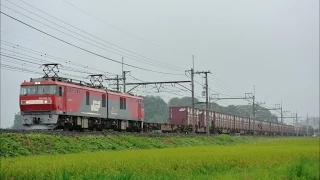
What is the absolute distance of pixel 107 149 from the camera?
25.9 meters

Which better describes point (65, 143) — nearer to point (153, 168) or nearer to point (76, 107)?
point (76, 107)

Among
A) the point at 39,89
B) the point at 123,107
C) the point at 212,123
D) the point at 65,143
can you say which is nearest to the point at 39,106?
the point at 39,89

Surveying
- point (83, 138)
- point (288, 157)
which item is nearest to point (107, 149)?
point (83, 138)

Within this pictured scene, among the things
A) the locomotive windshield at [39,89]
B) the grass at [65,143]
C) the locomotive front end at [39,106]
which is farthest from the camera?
the locomotive windshield at [39,89]

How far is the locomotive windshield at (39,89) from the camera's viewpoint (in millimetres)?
29069

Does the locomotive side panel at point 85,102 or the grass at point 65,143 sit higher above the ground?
the locomotive side panel at point 85,102

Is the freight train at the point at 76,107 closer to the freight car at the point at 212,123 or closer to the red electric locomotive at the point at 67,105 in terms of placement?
the red electric locomotive at the point at 67,105

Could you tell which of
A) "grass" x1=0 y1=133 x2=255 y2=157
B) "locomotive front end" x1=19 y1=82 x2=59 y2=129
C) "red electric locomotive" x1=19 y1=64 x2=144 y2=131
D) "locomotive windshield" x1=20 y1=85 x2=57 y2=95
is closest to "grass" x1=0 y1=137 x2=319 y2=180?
"grass" x1=0 y1=133 x2=255 y2=157

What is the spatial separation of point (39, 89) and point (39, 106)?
3.86 ft

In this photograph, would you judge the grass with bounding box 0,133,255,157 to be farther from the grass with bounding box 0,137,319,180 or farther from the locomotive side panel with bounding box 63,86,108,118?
the locomotive side panel with bounding box 63,86,108,118

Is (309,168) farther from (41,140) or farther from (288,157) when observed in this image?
(41,140)

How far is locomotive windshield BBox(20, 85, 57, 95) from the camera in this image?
95.4ft

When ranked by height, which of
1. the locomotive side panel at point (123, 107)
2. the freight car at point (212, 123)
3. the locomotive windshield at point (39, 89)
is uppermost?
the locomotive windshield at point (39, 89)

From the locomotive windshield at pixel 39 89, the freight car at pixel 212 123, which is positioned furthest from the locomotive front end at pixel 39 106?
the freight car at pixel 212 123
